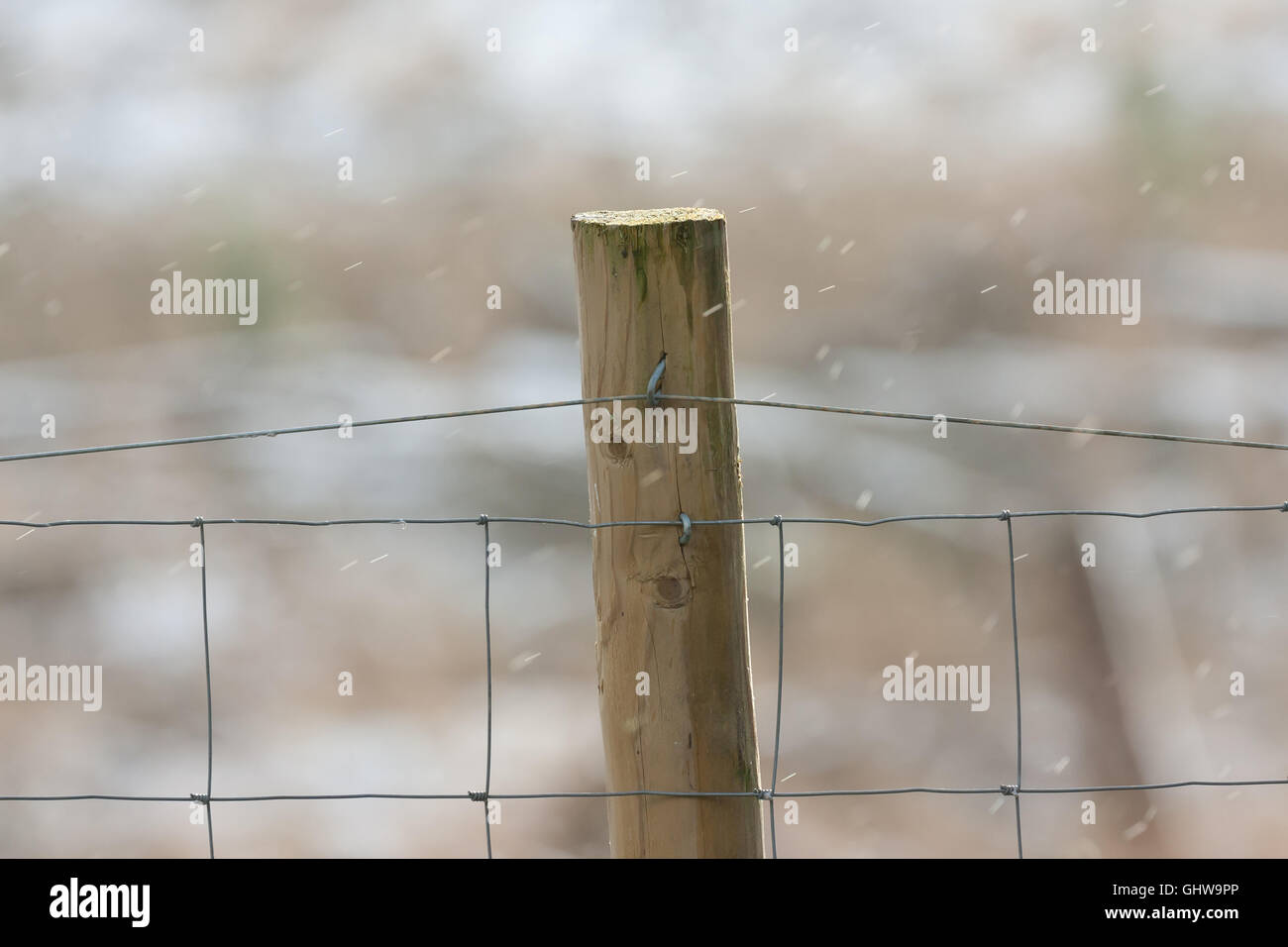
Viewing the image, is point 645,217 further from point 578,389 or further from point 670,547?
point 578,389

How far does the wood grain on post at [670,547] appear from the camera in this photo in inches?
78.5

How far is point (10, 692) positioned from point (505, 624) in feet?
11.1

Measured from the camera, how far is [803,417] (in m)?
9.88

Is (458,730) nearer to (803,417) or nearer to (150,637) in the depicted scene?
(150,637)

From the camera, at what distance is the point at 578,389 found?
9.38 meters

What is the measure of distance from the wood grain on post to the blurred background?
17.5 feet

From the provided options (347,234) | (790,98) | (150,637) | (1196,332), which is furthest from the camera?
(790,98)

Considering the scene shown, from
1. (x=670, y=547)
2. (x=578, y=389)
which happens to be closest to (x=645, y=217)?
(x=670, y=547)

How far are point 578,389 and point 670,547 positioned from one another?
7411 millimetres

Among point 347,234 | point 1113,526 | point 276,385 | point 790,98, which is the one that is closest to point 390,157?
point 347,234

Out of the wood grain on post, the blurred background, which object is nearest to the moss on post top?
the wood grain on post

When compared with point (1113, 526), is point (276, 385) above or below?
above

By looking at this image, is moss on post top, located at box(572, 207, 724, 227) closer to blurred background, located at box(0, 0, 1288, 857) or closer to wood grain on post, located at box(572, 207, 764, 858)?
wood grain on post, located at box(572, 207, 764, 858)

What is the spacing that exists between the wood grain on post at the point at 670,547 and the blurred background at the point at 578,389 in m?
5.33
